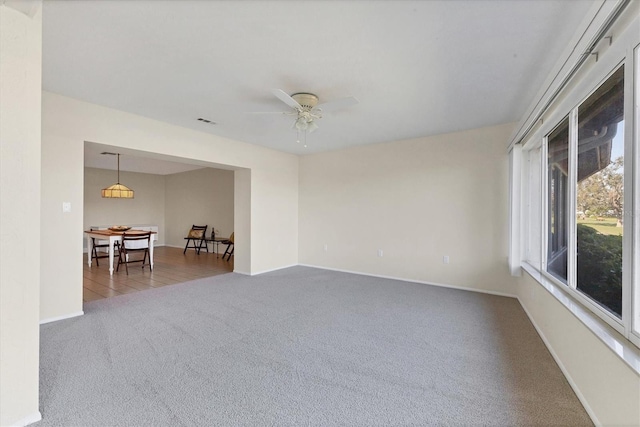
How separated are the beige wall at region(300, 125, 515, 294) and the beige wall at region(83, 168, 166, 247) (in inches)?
235

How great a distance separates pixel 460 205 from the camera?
14.5 feet

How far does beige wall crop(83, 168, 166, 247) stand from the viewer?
8.25 meters

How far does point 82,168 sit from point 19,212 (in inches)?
85.1

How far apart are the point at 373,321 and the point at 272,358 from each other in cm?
124

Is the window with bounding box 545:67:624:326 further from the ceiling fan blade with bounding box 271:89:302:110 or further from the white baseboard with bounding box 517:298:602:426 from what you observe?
the ceiling fan blade with bounding box 271:89:302:110

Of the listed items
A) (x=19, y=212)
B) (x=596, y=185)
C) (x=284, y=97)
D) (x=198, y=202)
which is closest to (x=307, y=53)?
(x=284, y=97)

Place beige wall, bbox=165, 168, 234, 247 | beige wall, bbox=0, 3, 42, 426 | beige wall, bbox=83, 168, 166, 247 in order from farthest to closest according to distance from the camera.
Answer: beige wall, bbox=83, 168, 166, 247
beige wall, bbox=165, 168, 234, 247
beige wall, bbox=0, 3, 42, 426

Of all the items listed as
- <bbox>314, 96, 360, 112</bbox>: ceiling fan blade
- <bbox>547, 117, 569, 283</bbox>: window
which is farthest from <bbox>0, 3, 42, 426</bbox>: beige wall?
<bbox>547, 117, 569, 283</bbox>: window

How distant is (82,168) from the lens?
335cm

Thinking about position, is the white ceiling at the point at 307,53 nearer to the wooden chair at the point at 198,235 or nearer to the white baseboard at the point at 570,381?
the white baseboard at the point at 570,381

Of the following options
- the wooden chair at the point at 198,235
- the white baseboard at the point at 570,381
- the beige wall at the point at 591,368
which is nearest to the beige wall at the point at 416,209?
the white baseboard at the point at 570,381

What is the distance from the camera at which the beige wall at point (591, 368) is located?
1.32 m

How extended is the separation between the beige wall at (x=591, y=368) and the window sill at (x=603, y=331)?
0.10 feet

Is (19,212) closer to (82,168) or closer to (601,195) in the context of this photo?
(82,168)
